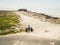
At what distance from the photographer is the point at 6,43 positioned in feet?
116

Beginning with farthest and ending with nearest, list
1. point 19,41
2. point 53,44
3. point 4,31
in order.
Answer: point 4,31 → point 19,41 → point 53,44

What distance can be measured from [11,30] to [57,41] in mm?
13791

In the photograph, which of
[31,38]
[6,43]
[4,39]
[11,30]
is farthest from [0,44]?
[11,30]

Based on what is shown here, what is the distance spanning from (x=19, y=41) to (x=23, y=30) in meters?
11.7

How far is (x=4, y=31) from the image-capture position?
45.7 meters

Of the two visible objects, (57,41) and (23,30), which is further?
(23,30)

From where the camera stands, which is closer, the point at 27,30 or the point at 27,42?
the point at 27,42

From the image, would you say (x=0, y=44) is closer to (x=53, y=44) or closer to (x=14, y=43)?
(x=14, y=43)

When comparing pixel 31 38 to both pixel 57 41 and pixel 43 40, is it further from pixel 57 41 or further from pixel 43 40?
pixel 57 41

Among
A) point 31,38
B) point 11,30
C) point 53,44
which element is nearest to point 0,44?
point 31,38

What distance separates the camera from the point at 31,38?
38406mm

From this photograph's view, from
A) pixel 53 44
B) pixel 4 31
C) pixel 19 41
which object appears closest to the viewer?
pixel 53 44

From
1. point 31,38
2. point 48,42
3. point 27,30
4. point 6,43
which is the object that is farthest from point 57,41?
point 27,30

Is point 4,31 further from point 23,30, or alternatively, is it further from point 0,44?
point 0,44
